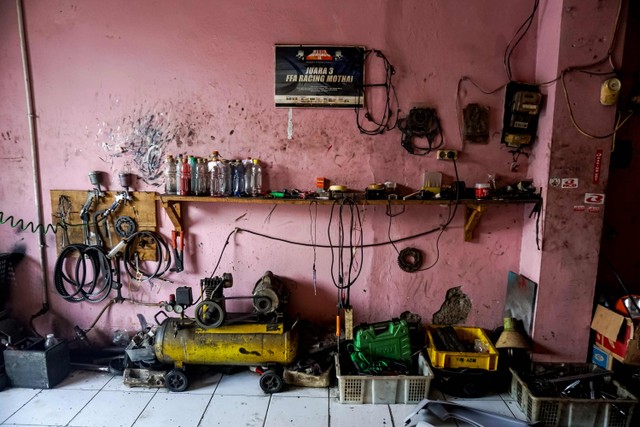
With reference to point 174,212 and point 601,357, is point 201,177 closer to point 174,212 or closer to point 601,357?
point 174,212

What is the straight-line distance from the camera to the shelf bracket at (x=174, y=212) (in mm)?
2629

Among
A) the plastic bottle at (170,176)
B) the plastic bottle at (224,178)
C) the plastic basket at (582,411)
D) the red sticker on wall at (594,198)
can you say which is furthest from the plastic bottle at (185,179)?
the red sticker on wall at (594,198)

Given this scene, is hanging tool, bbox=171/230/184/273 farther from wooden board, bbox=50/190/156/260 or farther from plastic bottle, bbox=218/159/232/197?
plastic bottle, bbox=218/159/232/197

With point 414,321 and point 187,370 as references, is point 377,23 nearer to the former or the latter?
point 414,321

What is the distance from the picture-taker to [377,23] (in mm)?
2596

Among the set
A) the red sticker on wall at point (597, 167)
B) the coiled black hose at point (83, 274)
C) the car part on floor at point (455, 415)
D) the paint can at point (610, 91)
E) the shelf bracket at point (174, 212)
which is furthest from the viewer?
the coiled black hose at point (83, 274)

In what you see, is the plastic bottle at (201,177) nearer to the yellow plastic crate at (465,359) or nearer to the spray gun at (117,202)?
the spray gun at (117,202)

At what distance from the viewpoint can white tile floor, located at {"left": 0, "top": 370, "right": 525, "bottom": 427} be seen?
2172 mm

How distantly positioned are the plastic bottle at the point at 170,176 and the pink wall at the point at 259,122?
113mm

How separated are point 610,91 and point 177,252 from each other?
10.5 ft

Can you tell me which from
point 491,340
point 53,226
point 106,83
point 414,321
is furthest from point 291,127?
point 491,340

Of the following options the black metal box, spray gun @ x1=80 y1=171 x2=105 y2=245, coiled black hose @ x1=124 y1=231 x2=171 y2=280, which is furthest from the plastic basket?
spray gun @ x1=80 y1=171 x2=105 y2=245

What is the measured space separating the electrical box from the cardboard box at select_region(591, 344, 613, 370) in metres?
1.51

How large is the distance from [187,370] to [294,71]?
7.50 feet
